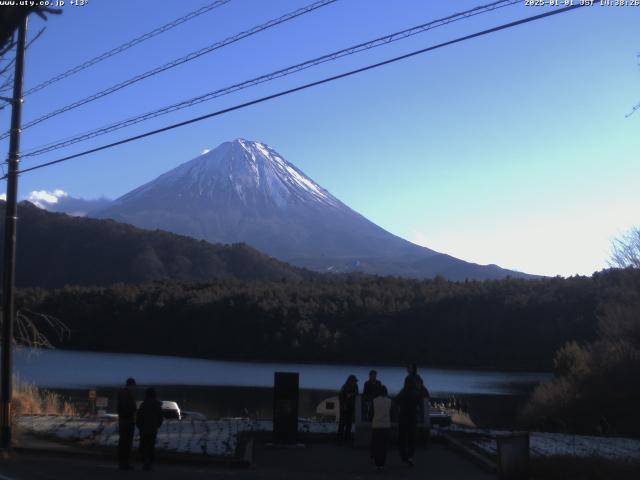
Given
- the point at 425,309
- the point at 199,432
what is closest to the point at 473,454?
the point at 199,432

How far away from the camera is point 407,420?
45.2ft

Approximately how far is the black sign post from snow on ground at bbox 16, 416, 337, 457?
0.88 meters

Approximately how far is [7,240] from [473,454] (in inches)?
372

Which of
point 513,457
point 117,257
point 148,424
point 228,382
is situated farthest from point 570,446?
point 117,257

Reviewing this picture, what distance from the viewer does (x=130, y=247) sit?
→ 138750mm

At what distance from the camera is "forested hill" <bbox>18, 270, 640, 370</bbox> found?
79312 millimetres

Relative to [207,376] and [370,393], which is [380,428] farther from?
[207,376]

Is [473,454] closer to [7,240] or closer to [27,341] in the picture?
[7,240]

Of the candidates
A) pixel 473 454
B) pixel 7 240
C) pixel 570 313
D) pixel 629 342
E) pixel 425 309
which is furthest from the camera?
pixel 425 309

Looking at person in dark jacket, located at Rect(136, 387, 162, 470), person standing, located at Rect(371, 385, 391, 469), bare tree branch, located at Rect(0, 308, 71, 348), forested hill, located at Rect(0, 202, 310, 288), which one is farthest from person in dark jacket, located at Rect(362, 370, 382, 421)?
forested hill, located at Rect(0, 202, 310, 288)

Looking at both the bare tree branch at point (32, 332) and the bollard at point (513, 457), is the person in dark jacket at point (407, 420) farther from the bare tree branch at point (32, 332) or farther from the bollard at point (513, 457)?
the bare tree branch at point (32, 332)

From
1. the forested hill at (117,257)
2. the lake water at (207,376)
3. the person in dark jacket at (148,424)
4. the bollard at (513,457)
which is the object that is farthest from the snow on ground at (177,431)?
the forested hill at (117,257)

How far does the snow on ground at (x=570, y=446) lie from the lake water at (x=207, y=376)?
3265cm

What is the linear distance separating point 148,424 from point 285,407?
2.98 metres
